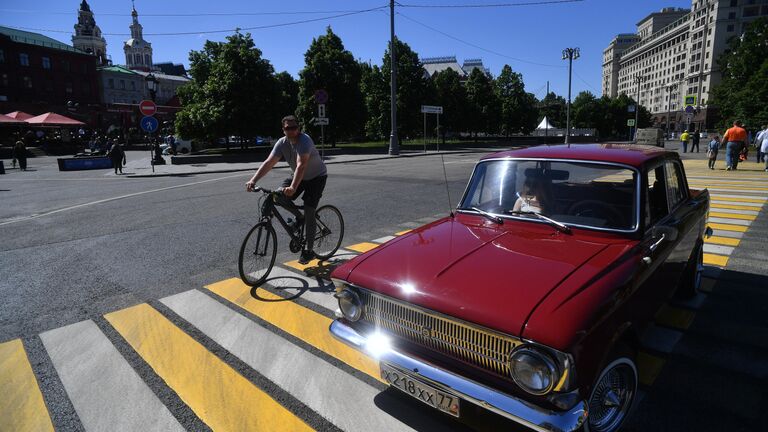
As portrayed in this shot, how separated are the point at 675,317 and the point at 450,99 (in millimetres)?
47331

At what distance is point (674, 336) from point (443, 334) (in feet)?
8.47

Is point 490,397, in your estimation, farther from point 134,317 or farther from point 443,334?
point 134,317

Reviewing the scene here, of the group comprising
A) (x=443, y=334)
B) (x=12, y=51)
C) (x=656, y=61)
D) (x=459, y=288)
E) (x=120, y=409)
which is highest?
(x=656, y=61)

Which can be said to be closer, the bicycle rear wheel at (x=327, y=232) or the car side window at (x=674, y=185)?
the car side window at (x=674, y=185)

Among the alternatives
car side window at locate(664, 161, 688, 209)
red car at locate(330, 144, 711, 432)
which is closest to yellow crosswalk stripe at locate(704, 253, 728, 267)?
car side window at locate(664, 161, 688, 209)

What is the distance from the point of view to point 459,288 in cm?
244

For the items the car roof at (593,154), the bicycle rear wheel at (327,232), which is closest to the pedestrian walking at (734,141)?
the car roof at (593,154)

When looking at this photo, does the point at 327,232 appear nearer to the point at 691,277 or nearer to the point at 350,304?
the point at 350,304

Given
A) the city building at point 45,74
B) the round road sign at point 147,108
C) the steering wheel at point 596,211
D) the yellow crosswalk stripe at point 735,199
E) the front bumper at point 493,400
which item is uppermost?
the city building at point 45,74

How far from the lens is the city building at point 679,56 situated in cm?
10750

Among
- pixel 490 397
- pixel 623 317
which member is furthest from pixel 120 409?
pixel 623 317

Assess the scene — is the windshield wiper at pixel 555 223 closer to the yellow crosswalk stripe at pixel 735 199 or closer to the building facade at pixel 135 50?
the yellow crosswalk stripe at pixel 735 199

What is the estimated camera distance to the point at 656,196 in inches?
139

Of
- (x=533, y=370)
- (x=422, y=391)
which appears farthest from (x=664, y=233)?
(x=422, y=391)
